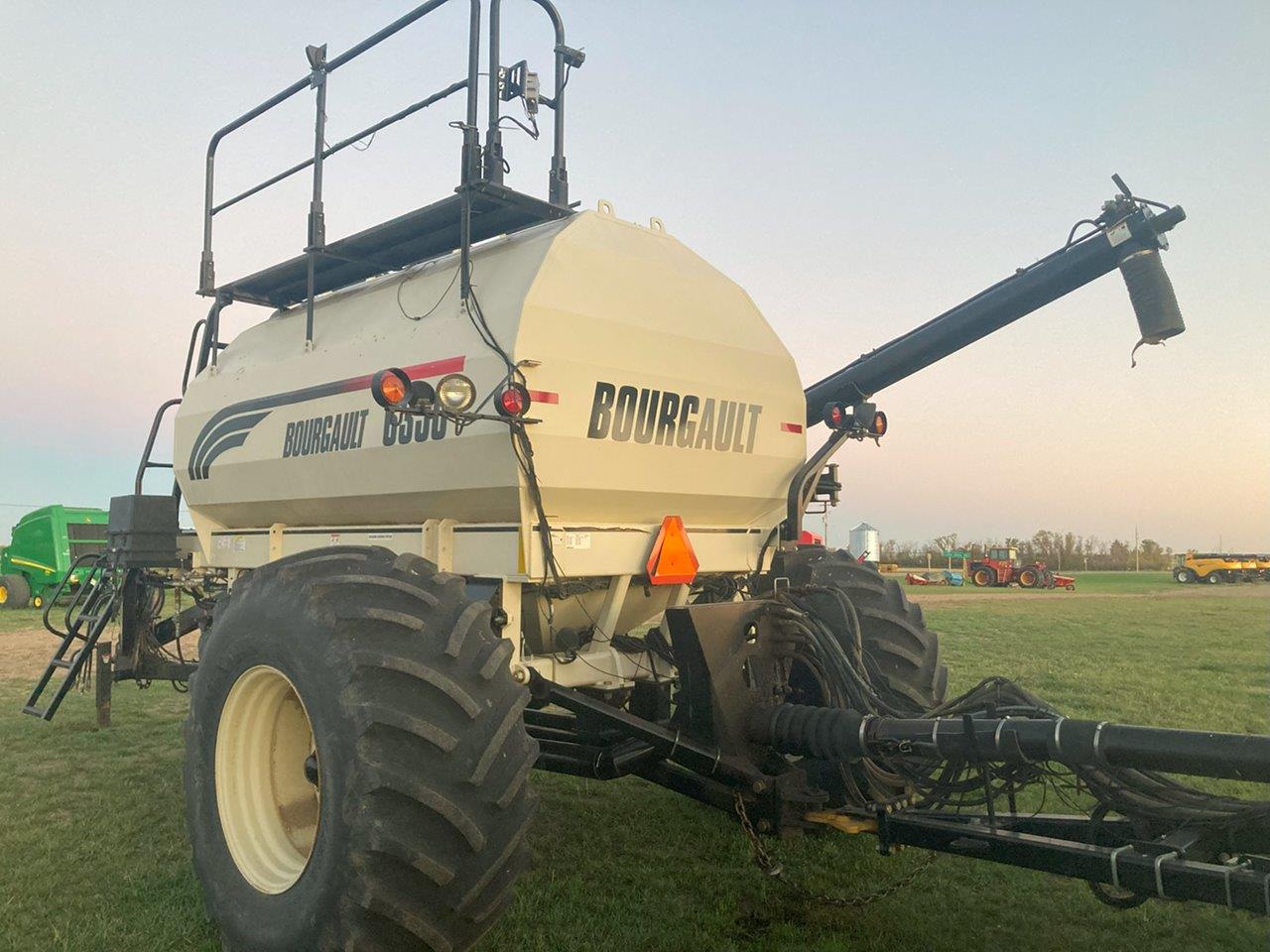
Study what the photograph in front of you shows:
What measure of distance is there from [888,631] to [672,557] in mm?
1291

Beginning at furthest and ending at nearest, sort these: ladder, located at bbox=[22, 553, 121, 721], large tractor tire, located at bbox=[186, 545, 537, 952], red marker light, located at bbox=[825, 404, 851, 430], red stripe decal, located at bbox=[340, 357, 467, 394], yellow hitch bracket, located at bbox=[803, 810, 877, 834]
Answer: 1. ladder, located at bbox=[22, 553, 121, 721]
2. red marker light, located at bbox=[825, 404, 851, 430]
3. red stripe decal, located at bbox=[340, 357, 467, 394]
4. yellow hitch bracket, located at bbox=[803, 810, 877, 834]
5. large tractor tire, located at bbox=[186, 545, 537, 952]

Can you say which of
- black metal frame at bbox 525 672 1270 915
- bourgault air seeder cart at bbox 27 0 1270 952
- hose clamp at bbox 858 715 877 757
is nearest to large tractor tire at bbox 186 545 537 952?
bourgault air seeder cart at bbox 27 0 1270 952

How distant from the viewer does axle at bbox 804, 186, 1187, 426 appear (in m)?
4.73

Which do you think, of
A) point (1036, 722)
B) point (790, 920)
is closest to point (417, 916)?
point (790, 920)

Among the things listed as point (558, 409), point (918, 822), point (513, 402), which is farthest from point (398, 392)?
point (918, 822)

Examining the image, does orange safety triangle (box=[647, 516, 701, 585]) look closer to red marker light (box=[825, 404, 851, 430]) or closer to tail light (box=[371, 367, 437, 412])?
red marker light (box=[825, 404, 851, 430])

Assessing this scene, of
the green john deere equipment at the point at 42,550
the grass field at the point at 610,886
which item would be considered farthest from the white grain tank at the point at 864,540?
the grass field at the point at 610,886

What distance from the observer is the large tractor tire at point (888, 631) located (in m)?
5.08

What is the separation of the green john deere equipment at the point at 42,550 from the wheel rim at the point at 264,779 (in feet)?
69.1

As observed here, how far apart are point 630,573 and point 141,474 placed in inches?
173

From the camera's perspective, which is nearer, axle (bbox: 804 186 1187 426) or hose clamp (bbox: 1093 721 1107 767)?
hose clamp (bbox: 1093 721 1107 767)

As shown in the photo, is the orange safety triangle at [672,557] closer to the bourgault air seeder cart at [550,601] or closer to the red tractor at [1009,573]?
the bourgault air seeder cart at [550,601]

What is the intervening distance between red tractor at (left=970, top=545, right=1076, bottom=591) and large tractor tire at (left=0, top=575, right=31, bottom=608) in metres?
36.2

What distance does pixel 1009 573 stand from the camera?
43.8 metres
